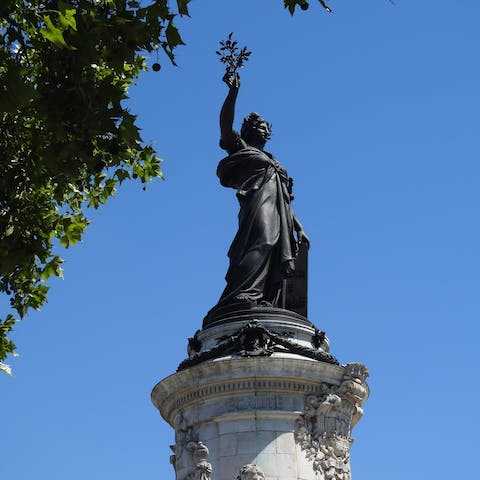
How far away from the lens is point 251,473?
14.3 meters

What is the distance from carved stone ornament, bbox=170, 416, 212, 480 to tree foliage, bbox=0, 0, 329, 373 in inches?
164

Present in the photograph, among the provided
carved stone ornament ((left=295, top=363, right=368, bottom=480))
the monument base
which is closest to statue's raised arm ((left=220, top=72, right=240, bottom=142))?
the monument base

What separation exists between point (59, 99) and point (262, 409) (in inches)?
256

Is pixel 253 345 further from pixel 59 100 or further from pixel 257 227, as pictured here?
pixel 59 100

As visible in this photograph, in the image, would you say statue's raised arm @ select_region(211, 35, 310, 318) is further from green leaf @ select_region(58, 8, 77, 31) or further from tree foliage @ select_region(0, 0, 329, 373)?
green leaf @ select_region(58, 8, 77, 31)

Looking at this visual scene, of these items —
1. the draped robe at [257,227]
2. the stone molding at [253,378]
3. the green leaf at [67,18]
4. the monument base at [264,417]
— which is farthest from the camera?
the draped robe at [257,227]

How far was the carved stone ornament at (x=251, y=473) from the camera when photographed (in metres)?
14.2

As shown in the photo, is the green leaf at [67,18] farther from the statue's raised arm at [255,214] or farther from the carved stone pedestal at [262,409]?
the statue's raised arm at [255,214]

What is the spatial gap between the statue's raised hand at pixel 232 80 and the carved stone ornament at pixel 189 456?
627cm

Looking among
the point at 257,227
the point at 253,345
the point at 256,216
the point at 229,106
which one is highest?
the point at 229,106

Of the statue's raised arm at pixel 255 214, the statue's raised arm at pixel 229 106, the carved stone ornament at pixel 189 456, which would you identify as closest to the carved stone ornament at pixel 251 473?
the carved stone ornament at pixel 189 456

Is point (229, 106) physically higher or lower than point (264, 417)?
higher

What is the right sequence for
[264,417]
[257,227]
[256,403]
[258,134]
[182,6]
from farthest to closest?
[258,134], [257,227], [256,403], [264,417], [182,6]

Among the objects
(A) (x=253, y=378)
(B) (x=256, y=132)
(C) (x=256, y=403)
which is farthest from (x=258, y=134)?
(C) (x=256, y=403)
